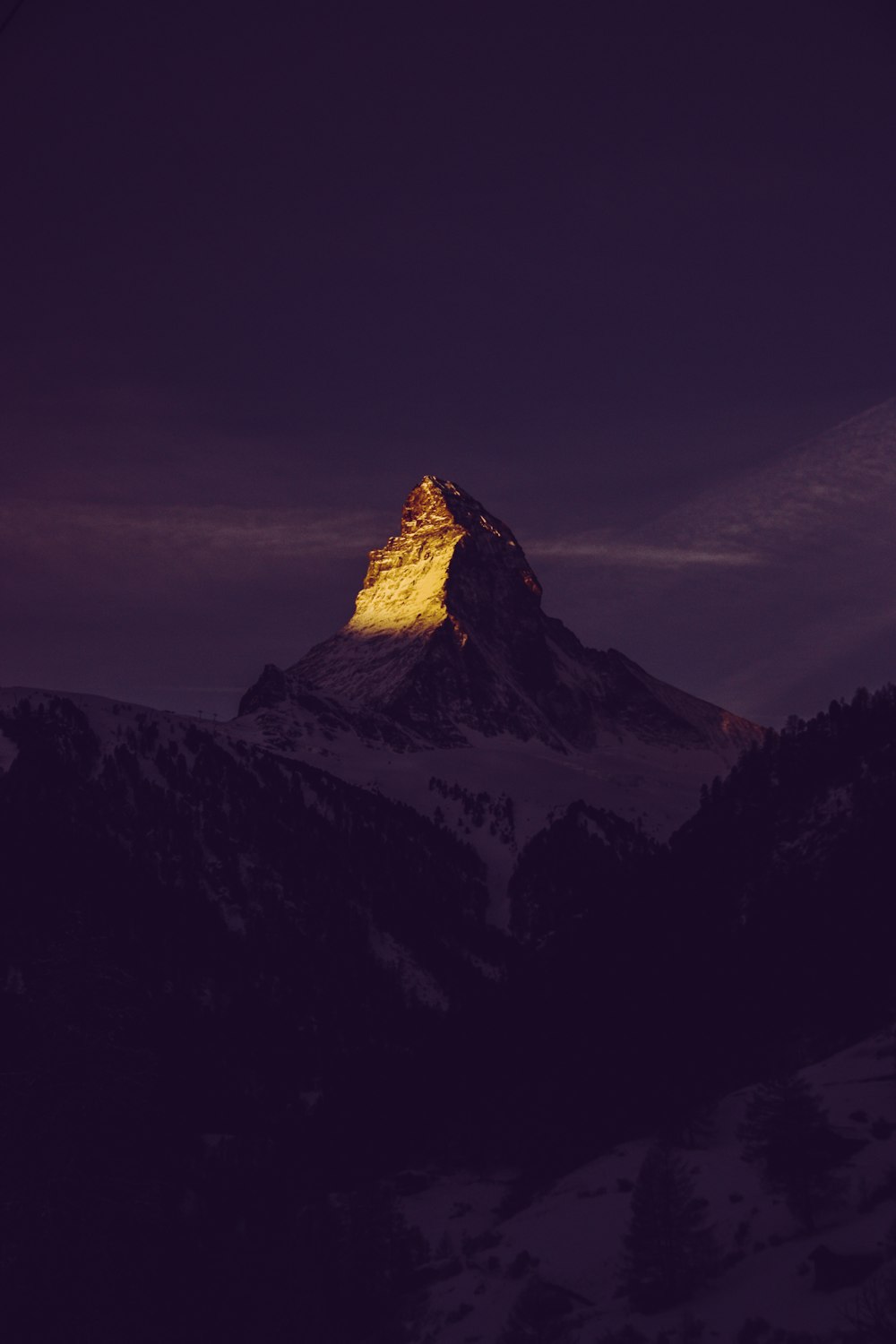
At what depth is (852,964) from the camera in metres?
169

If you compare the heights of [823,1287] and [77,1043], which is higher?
[77,1043]

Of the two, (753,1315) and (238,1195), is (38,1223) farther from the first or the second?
(238,1195)

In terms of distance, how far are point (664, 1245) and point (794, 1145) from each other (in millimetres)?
10107

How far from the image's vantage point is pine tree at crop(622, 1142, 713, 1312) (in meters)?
79.6

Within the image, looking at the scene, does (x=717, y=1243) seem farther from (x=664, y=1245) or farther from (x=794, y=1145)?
(x=794, y=1145)

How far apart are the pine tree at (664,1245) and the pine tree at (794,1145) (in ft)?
18.2

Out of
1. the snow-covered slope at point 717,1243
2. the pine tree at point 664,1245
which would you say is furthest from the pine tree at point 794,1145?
the pine tree at point 664,1245

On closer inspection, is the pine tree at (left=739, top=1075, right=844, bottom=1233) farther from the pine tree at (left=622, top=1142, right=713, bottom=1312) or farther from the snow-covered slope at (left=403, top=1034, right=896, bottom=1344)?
the pine tree at (left=622, top=1142, right=713, bottom=1312)

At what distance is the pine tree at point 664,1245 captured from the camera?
7956 centimetres

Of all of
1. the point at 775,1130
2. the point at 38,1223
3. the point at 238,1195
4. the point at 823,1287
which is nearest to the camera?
the point at 38,1223

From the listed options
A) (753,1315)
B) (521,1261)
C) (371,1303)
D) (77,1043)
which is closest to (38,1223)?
(77,1043)

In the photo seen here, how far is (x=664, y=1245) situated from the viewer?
8338 cm

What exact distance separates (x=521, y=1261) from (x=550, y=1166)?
208ft

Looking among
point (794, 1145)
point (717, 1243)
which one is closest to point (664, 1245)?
point (717, 1243)
